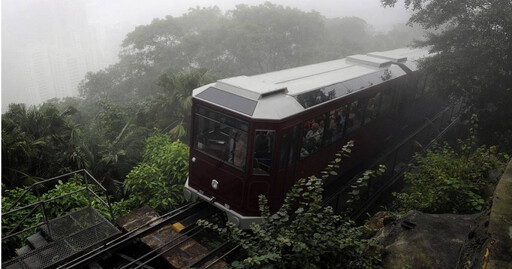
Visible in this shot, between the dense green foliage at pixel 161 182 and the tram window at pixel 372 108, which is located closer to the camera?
the dense green foliage at pixel 161 182

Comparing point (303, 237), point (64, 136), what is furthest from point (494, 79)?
point (64, 136)

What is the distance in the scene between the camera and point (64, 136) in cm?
1088

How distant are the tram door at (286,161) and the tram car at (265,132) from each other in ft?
0.04

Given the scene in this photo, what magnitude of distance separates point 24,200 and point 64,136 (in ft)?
11.1

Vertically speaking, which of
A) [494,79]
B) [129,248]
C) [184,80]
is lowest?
[129,248]

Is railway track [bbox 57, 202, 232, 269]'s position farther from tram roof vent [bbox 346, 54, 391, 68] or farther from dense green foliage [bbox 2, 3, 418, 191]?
tram roof vent [bbox 346, 54, 391, 68]

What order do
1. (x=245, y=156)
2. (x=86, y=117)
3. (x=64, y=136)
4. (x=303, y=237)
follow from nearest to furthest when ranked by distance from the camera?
(x=303, y=237) < (x=245, y=156) < (x=64, y=136) < (x=86, y=117)

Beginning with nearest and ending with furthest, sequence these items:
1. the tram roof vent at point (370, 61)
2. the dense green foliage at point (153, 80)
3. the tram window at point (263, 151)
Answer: the tram window at point (263, 151) → the dense green foliage at point (153, 80) → the tram roof vent at point (370, 61)

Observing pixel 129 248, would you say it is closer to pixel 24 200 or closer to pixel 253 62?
pixel 24 200

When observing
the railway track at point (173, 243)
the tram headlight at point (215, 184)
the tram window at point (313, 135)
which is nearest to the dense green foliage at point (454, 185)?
the railway track at point (173, 243)

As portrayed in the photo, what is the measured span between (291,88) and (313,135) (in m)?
1.10

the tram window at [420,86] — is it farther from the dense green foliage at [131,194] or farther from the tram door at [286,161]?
the dense green foliage at [131,194]

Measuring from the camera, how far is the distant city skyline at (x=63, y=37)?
65750mm

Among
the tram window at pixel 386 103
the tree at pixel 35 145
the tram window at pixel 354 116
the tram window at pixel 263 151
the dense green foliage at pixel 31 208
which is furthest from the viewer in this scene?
the tram window at pixel 386 103
